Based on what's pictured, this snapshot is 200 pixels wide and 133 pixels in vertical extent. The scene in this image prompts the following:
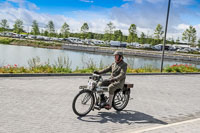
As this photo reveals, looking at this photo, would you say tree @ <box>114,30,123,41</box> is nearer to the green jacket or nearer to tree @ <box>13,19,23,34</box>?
tree @ <box>13,19,23,34</box>

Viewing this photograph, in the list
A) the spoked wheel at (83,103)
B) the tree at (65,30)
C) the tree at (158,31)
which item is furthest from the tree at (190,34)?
the spoked wheel at (83,103)

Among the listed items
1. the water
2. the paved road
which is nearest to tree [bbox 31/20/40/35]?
the water

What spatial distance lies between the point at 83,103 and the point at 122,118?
115 centimetres

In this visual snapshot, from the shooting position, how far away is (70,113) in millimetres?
5961

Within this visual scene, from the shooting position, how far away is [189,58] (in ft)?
193

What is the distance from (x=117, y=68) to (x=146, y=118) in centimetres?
162

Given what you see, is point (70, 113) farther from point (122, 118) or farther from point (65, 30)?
point (65, 30)

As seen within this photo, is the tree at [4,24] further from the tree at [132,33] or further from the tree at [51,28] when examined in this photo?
the tree at [132,33]

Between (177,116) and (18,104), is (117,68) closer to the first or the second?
(177,116)

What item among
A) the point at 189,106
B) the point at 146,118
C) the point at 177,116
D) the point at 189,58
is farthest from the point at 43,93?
the point at 189,58

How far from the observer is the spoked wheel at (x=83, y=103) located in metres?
5.62

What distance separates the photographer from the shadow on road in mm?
5691

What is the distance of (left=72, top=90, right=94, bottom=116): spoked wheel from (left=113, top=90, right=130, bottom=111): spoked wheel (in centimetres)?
84

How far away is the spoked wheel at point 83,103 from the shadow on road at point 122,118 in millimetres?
174
